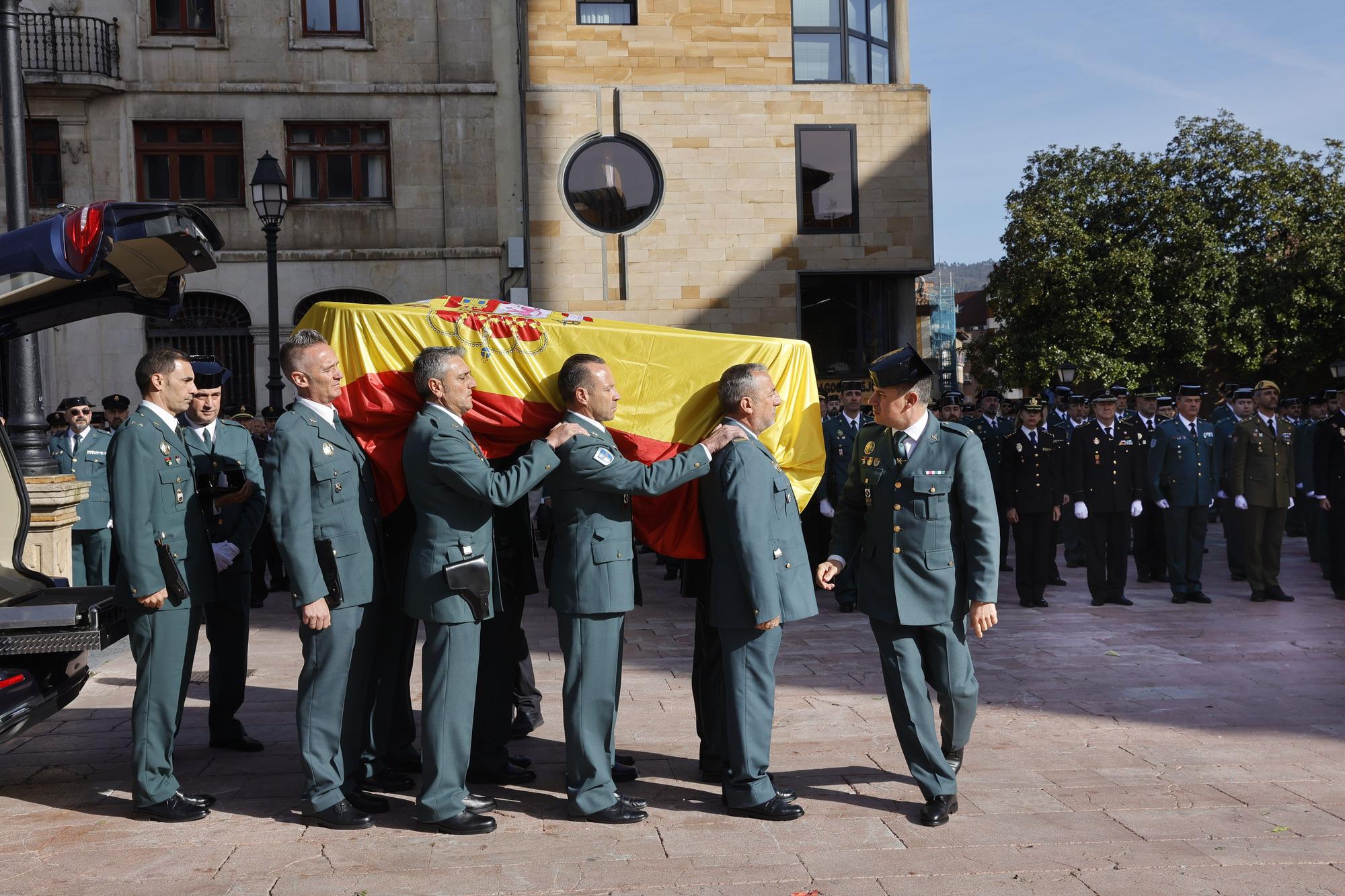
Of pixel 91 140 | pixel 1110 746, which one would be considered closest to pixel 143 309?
pixel 1110 746

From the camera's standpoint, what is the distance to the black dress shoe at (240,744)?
21.7ft

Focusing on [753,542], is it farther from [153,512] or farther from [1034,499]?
[1034,499]

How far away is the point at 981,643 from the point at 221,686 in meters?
5.60

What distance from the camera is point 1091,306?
33.8 metres

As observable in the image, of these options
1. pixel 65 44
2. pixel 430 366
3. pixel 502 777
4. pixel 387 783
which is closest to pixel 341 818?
pixel 387 783

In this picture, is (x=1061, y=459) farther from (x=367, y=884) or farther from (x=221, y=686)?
(x=367, y=884)

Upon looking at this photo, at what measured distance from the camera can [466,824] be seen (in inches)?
Answer: 205

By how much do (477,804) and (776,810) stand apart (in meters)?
1.30

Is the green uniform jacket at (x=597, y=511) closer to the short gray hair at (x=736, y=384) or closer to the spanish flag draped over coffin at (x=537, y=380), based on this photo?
the short gray hair at (x=736, y=384)

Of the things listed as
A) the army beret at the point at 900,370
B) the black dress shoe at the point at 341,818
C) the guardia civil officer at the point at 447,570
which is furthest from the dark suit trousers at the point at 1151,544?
the black dress shoe at the point at 341,818

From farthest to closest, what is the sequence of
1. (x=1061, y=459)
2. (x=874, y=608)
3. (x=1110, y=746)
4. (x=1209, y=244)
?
(x=1209, y=244), (x=1061, y=459), (x=1110, y=746), (x=874, y=608)

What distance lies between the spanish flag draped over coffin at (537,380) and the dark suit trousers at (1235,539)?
28.9 ft

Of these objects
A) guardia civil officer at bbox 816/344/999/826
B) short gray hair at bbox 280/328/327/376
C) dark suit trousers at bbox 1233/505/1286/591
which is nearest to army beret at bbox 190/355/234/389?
short gray hair at bbox 280/328/327/376

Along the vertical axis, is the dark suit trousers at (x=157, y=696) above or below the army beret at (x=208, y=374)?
below
